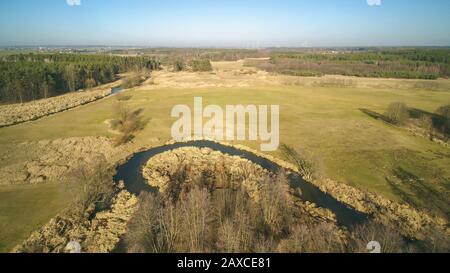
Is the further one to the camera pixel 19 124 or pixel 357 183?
pixel 19 124

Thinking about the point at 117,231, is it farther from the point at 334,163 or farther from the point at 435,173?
the point at 435,173

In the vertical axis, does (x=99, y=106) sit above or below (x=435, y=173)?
above

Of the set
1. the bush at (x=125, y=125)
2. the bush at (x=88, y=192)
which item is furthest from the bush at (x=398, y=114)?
the bush at (x=88, y=192)

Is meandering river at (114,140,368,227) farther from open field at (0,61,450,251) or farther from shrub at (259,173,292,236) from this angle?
shrub at (259,173,292,236)

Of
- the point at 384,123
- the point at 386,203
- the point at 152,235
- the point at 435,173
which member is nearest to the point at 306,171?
the point at 386,203

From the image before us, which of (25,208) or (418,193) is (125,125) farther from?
(418,193)

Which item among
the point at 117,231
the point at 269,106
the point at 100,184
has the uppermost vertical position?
the point at 269,106

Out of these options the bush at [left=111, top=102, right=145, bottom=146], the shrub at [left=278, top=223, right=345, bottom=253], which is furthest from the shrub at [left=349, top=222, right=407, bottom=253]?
the bush at [left=111, top=102, right=145, bottom=146]
